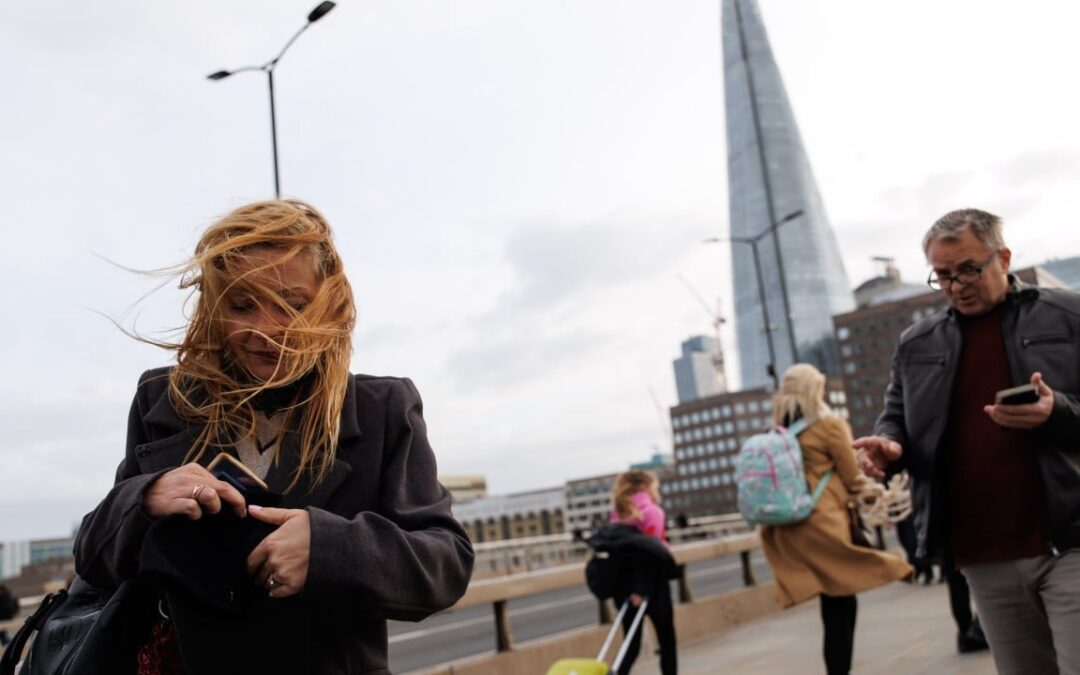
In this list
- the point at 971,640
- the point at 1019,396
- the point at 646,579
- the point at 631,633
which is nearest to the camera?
the point at 1019,396

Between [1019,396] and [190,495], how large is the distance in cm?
271

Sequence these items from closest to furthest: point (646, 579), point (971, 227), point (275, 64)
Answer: point (971, 227) < point (646, 579) < point (275, 64)

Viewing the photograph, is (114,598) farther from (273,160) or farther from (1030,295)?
(273,160)

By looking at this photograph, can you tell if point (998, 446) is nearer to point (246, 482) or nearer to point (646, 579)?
point (246, 482)

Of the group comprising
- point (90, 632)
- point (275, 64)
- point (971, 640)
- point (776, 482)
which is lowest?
point (971, 640)

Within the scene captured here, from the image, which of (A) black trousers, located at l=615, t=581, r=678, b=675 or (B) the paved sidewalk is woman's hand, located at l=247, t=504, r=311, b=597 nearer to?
(A) black trousers, located at l=615, t=581, r=678, b=675

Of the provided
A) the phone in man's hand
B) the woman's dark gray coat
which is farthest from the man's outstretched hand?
the woman's dark gray coat

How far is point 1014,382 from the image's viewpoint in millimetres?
3760

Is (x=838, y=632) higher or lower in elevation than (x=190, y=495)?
lower

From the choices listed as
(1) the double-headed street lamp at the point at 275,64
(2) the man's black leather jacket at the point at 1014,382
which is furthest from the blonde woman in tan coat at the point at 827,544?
(1) the double-headed street lamp at the point at 275,64

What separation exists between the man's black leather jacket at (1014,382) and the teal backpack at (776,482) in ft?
6.33

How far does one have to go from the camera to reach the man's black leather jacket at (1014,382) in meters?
3.47

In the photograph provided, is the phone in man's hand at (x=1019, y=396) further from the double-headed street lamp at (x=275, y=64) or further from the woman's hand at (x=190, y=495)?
the double-headed street lamp at (x=275, y=64)

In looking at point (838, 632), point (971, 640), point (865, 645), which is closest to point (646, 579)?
point (838, 632)
